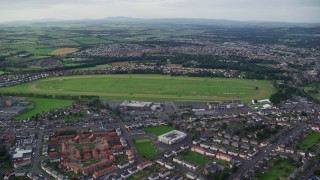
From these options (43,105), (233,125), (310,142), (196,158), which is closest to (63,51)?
(43,105)

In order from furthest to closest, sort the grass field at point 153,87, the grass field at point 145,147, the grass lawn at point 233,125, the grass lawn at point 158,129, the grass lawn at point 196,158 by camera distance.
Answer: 1. the grass field at point 153,87
2. the grass lawn at point 233,125
3. the grass lawn at point 158,129
4. the grass field at point 145,147
5. the grass lawn at point 196,158

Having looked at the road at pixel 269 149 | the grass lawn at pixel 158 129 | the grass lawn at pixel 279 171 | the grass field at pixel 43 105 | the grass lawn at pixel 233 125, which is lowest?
the grass field at pixel 43 105

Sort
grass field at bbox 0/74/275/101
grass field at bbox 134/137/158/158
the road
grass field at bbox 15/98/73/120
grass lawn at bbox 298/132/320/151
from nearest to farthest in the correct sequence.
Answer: the road
grass field at bbox 134/137/158/158
grass lawn at bbox 298/132/320/151
grass field at bbox 15/98/73/120
grass field at bbox 0/74/275/101

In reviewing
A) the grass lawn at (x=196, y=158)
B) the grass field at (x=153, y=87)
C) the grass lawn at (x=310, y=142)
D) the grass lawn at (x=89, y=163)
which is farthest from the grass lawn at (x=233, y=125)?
the grass lawn at (x=89, y=163)

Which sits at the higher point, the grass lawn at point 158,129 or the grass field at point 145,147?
the grass field at point 145,147

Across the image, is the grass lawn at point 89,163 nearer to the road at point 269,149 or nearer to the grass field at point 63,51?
the road at point 269,149

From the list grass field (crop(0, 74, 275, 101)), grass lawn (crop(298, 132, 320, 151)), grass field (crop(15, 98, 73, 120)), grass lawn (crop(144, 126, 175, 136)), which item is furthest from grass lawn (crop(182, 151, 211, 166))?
grass field (crop(15, 98, 73, 120))

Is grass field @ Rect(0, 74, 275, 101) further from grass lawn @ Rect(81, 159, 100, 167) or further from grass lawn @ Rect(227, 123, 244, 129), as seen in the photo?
grass lawn @ Rect(81, 159, 100, 167)
